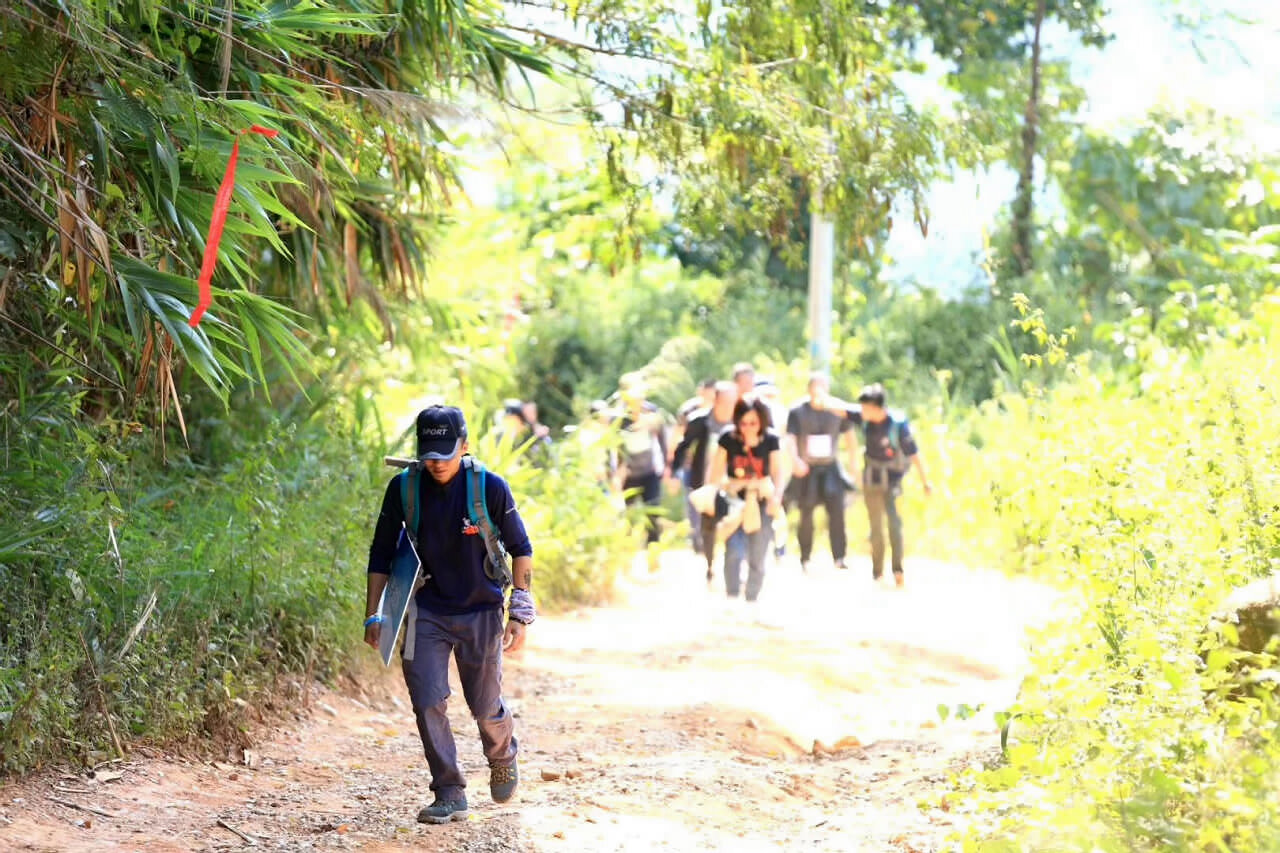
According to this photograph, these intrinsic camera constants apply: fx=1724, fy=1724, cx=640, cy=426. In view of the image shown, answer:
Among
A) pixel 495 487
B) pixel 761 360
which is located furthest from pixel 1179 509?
pixel 761 360

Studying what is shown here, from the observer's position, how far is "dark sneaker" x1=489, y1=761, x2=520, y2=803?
675 cm

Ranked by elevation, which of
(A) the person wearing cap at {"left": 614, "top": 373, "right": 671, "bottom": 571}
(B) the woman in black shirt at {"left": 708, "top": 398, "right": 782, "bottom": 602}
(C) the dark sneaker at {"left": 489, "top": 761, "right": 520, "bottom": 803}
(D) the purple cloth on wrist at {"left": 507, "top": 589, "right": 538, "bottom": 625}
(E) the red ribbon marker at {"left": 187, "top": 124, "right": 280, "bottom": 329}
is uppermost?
(E) the red ribbon marker at {"left": 187, "top": 124, "right": 280, "bottom": 329}

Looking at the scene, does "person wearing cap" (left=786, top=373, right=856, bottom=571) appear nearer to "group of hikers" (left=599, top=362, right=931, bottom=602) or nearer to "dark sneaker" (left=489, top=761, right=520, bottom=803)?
"group of hikers" (left=599, top=362, right=931, bottom=602)

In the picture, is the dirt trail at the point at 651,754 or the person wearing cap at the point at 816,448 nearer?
the dirt trail at the point at 651,754

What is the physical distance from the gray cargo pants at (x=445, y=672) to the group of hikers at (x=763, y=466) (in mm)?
5762

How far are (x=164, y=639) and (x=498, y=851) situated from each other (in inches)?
80.3

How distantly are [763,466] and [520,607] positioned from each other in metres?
5.93

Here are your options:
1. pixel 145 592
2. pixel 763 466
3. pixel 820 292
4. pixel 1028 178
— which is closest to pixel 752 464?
pixel 763 466

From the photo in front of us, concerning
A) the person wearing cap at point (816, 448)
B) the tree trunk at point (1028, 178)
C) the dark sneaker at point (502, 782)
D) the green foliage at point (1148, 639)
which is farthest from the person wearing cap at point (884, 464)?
the tree trunk at point (1028, 178)

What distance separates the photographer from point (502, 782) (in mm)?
6758

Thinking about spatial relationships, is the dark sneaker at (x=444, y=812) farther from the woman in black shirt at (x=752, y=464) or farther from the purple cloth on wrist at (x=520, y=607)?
the woman in black shirt at (x=752, y=464)

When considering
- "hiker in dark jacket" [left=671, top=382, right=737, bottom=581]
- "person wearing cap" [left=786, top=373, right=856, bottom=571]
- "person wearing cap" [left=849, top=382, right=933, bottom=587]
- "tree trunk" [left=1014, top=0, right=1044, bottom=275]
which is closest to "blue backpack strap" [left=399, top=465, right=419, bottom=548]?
"hiker in dark jacket" [left=671, top=382, right=737, bottom=581]

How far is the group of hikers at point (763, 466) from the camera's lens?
40.1 ft

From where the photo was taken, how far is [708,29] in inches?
356
